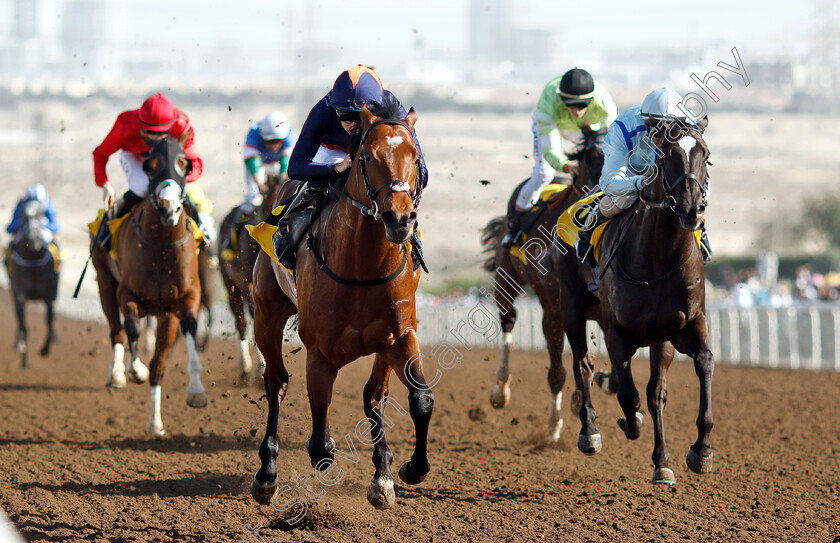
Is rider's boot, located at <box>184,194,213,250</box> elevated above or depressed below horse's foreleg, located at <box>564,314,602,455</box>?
above

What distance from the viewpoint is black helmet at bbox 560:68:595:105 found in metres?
7.20

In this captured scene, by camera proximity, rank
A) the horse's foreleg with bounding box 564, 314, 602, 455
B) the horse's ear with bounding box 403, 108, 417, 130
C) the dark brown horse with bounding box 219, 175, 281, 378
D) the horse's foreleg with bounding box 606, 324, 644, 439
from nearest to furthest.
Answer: the horse's ear with bounding box 403, 108, 417, 130 → the horse's foreleg with bounding box 606, 324, 644, 439 → the horse's foreleg with bounding box 564, 314, 602, 455 → the dark brown horse with bounding box 219, 175, 281, 378

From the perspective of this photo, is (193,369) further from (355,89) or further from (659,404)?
(659,404)

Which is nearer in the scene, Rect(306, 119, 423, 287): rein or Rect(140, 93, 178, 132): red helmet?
Rect(306, 119, 423, 287): rein

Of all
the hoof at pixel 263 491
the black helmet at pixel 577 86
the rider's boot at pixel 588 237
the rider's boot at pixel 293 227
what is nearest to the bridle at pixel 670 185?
the rider's boot at pixel 588 237

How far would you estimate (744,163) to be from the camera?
217 ft

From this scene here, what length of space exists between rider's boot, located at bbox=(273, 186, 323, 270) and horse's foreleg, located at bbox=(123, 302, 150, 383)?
2.64 metres

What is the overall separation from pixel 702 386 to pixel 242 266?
4331 mm

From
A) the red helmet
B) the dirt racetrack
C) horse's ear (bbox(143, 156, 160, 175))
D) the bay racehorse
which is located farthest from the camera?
the bay racehorse

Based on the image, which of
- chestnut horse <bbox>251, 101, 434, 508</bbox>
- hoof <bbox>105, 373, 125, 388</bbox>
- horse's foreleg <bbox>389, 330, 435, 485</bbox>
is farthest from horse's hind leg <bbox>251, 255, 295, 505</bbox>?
hoof <bbox>105, 373, 125, 388</bbox>

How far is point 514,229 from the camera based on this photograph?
27.1 feet

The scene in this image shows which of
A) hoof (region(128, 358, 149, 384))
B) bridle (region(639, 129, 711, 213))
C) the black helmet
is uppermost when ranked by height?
the black helmet

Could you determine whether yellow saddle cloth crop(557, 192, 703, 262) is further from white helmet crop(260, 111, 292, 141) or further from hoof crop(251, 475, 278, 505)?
white helmet crop(260, 111, 292, 141)

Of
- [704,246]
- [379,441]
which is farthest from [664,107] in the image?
[379,441]
